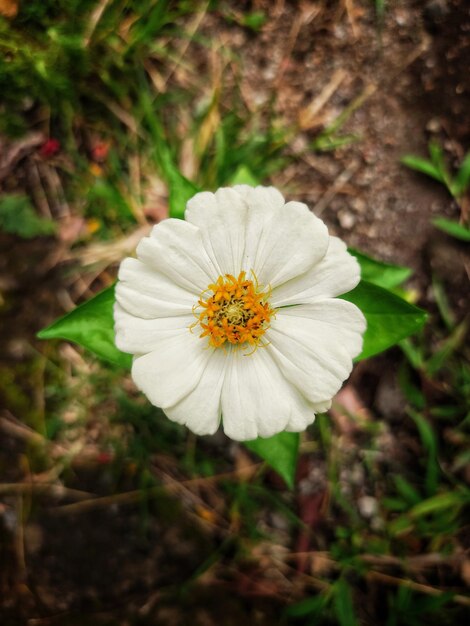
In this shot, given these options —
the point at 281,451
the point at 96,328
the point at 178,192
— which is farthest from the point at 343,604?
the point at 178,192

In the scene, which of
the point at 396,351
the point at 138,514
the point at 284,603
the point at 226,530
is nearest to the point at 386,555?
the point at 284,603

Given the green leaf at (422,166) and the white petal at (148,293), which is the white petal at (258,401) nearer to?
the white petal at (148,293)

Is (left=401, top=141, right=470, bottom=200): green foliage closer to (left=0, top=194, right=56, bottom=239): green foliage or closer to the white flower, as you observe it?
the white flower

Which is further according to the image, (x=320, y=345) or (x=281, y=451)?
(x=281, y=451)

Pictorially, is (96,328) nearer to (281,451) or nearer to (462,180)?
(281,451)

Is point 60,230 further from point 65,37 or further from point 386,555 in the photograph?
point 386,555

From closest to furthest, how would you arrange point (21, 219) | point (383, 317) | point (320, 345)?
point (320, 345) → point (383, 317) → point (21, 219)
